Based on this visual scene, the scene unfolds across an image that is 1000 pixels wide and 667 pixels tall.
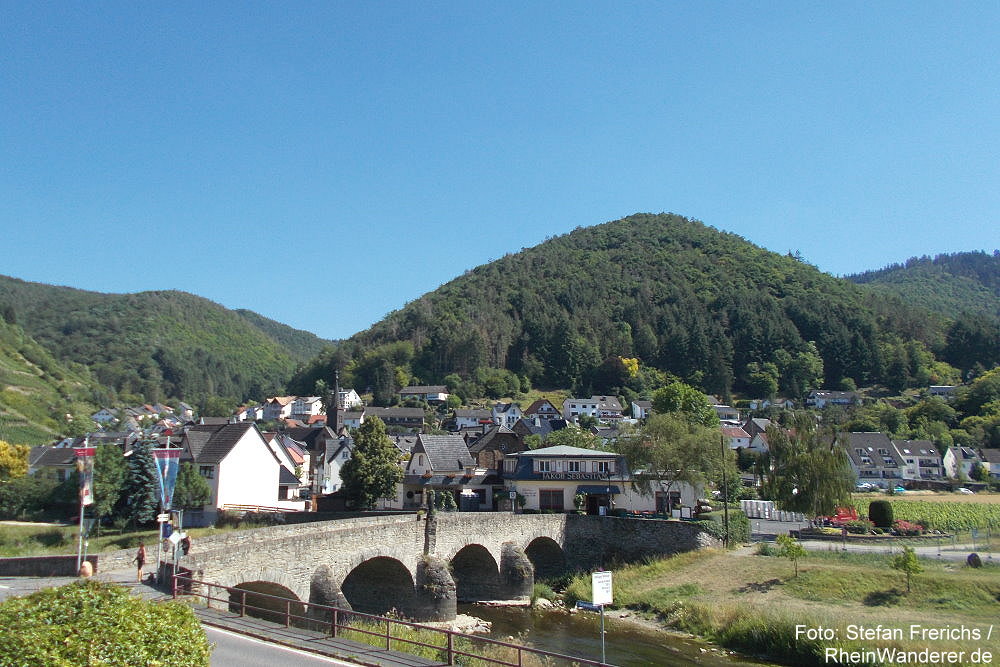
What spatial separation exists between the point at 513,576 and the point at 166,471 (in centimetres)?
2298

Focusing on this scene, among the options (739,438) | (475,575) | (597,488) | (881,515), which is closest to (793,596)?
(475,575)

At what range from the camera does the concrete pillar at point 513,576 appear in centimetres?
3972

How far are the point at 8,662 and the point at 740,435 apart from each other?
106 m

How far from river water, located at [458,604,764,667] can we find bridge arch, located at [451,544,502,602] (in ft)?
7.07

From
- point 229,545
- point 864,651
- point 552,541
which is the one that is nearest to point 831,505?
point 552,541

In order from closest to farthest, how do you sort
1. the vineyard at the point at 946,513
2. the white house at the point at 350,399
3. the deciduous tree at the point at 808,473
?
the deciduous tree at the point at 808,473, the vineyard at the point at 946,513, the white house at the point at 350,399

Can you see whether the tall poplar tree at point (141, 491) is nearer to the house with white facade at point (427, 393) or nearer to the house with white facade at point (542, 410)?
the house with white facade at point (542, 410)

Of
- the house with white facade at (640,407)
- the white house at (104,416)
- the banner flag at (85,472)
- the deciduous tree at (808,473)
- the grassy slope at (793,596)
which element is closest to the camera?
the banner flag at (85,472)

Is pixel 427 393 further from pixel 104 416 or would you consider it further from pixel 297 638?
pixel 297 638

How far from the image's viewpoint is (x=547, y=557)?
46.1 meters

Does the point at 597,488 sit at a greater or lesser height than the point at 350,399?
lesser

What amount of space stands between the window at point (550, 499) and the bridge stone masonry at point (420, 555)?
501cm

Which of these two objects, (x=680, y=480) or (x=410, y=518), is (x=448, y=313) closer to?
(x=680, y=480)

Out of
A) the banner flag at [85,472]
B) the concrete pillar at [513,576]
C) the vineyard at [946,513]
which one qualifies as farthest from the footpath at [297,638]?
the vineyard at [946,513]
